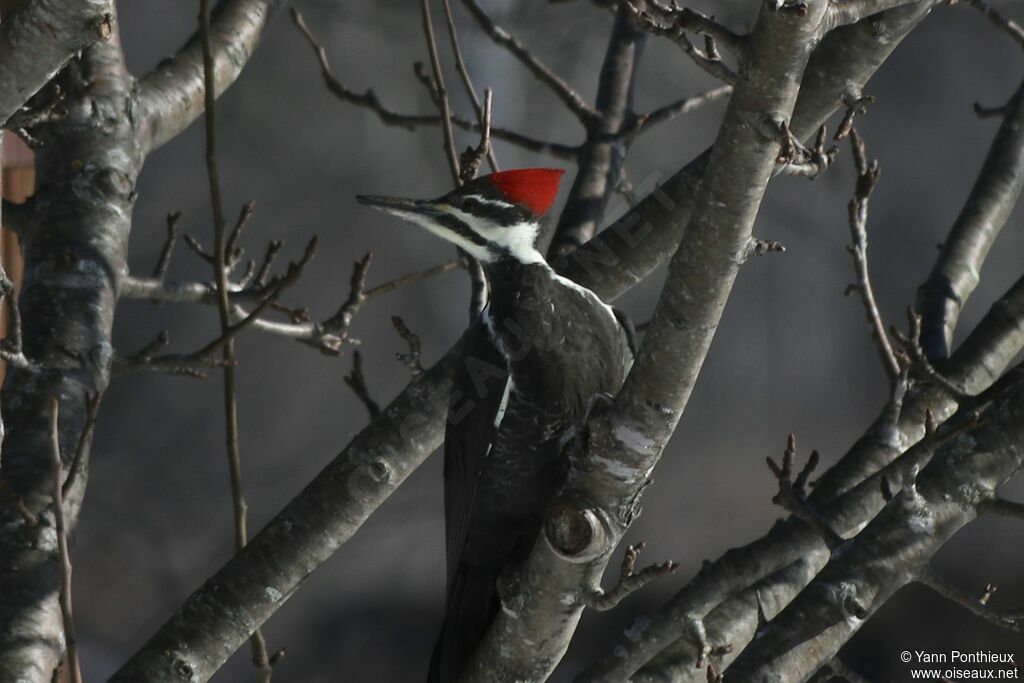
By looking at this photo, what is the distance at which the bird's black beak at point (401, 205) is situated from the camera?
1838 millimetres

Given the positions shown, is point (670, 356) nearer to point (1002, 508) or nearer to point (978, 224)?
point (1002, 508)

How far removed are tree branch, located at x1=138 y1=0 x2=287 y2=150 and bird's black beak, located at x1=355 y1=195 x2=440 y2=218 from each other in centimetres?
52

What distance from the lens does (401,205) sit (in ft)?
6.26

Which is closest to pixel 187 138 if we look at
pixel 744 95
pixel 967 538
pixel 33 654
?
pixel 33 654

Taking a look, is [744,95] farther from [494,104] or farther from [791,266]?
[791,266]

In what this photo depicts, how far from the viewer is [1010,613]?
1709 mm

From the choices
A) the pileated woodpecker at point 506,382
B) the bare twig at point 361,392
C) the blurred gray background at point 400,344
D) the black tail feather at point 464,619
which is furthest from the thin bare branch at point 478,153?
the blurred gray background at point 400,344

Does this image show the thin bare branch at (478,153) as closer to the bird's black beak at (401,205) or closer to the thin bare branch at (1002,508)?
the bird's black beak at (401,205)

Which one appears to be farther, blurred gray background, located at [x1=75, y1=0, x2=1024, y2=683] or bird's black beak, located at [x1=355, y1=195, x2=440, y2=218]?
blurred gray background, located at [x1=75, y1=0, x2=1024, y2=683]

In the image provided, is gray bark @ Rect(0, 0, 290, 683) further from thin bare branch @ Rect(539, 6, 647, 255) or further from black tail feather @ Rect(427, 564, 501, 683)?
thin bare branch @ Rect(539, 6, 647, 255)

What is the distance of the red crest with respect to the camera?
2.01 m

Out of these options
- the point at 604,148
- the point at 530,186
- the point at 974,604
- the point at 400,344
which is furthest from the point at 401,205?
the point at 400,344

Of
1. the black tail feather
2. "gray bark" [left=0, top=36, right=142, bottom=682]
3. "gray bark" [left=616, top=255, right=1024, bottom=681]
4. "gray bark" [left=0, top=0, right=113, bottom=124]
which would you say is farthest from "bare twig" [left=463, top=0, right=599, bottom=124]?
"gray bark" [left=0, top=0, right=113, bottom=124]

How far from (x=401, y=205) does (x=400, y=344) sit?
2.04 metres
